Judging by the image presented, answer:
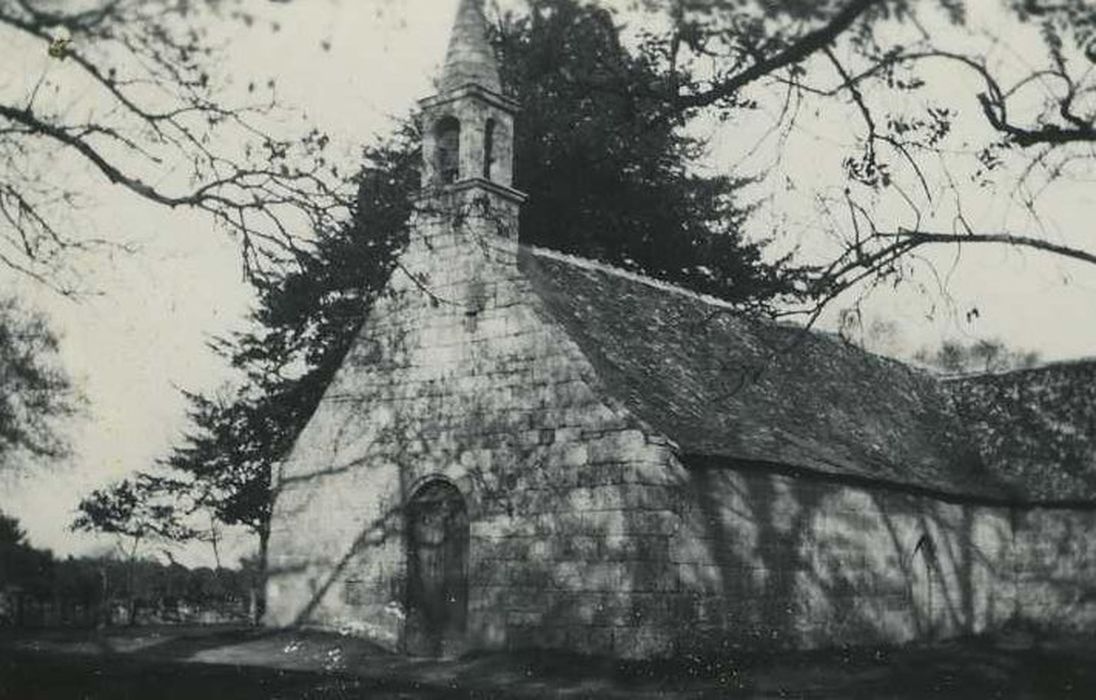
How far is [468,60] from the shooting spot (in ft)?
70.3

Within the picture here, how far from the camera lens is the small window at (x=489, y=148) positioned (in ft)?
69.9

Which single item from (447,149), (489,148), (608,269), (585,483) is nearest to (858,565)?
(585,483)

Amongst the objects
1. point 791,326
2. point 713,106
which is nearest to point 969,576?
point 791,326

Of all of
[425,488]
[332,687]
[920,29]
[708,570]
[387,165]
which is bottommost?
[332,687]

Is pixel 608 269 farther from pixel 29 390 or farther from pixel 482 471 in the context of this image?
pixel 29 390

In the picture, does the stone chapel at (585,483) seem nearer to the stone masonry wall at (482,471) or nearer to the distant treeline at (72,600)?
the stone masonry wall at (482,471)

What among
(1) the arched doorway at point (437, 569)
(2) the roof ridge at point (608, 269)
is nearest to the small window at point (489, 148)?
(2) the roof ridge at point (608, 269)

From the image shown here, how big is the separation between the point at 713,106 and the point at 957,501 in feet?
56.1

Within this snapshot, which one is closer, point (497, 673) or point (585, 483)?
point (497, 673)

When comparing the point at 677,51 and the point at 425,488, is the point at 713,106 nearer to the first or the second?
the point at 677,51

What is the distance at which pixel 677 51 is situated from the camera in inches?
400

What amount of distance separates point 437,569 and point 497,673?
3318mm

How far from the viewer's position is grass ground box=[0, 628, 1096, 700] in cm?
1414

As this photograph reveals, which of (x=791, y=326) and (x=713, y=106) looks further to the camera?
(x=791, y=326)
